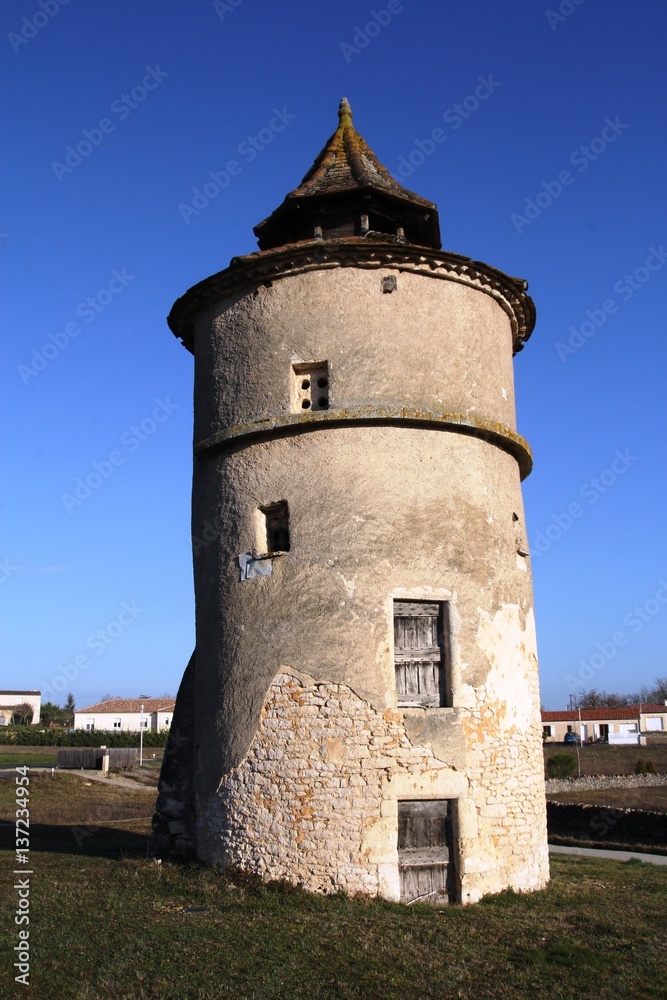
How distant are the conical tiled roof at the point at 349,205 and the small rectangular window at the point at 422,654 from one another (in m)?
5.49

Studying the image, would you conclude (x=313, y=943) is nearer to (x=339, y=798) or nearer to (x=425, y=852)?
(x=339, y=798)

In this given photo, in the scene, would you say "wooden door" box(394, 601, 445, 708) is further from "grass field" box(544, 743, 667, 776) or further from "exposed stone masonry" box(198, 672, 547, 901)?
"grass field" box(544, 743, 667, 776)

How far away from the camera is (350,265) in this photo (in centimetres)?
1181

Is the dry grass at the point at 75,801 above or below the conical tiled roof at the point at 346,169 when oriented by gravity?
below

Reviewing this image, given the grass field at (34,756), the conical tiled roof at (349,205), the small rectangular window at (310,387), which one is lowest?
the grass field at (34,756)

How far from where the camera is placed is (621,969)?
7.96m

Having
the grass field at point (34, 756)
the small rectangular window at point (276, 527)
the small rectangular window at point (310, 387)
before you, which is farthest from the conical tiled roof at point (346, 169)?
the grass field at point (34, 756)

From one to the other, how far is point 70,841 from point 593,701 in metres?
110

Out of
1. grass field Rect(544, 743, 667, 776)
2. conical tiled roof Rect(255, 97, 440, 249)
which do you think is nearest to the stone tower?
conical tiled roof Rect(255, 97, 440, 249)

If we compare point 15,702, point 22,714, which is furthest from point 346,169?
point 15,702

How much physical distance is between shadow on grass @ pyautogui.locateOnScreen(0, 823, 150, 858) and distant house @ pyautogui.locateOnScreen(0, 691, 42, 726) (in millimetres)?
85208

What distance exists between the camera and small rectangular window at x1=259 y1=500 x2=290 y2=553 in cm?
1139

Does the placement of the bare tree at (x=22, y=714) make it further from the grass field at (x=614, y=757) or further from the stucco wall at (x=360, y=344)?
the stucco wall at (x=360, y=344)

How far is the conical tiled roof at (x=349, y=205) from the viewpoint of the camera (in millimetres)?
13383
